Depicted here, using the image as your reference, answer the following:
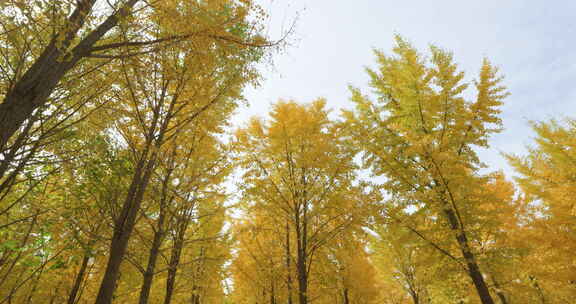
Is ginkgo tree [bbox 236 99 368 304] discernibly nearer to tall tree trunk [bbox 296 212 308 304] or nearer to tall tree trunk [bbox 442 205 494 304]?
tall tree trunk [bbox 296 212 308 304]

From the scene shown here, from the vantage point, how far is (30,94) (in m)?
2.41

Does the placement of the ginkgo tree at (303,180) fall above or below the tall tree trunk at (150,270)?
above

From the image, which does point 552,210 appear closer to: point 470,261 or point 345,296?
point 470,261

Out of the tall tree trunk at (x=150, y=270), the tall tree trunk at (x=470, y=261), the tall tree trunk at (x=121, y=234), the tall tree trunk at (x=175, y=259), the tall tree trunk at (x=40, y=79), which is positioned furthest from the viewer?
the tall tree trunk at (x=175, y=259)

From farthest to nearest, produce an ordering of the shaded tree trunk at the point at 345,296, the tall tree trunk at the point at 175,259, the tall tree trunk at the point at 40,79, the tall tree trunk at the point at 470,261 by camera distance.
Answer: the shaded tree trunk at the point at 345,296, the tall tree trunk at the point at 175,259, the tall tree trunk at the point at 470,261, the tall tree trunk at the point at 40,79

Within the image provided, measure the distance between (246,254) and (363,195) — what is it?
6393 millimetres

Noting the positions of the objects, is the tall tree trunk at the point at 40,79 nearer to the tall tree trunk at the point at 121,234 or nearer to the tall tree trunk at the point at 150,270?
the tall tree trunk at the point at 121,234

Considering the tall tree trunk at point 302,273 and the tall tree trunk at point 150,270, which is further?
the tall tree trunk at point 302,273

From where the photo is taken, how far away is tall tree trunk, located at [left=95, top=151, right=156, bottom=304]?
2.85 m

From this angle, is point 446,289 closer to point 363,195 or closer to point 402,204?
point 402,204

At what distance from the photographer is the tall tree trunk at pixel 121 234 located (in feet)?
9.36

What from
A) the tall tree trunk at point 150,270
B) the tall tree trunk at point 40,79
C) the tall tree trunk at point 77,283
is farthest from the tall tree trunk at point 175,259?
the tall tree trunk at point 40,79

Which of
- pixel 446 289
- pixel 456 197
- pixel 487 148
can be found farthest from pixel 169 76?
pixel 446 289

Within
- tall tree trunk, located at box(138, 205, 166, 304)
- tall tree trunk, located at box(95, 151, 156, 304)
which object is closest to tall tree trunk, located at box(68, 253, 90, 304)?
tall tree trunk, located at box(138, 205, 166, 304)
